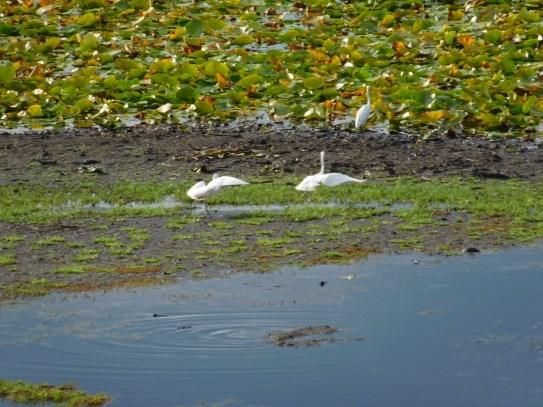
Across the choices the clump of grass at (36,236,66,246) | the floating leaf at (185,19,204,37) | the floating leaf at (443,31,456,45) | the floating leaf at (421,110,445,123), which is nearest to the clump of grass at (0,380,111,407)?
the clump of grass at (36,236,66,246)

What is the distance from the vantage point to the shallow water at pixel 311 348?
7.88 meters

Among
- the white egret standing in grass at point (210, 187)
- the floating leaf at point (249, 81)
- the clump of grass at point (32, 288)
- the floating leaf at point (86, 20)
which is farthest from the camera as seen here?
the floating leaf at point (86, 20)

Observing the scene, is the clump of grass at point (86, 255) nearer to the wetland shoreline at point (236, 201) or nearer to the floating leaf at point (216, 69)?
the wetland shoreline at point (236, 201)

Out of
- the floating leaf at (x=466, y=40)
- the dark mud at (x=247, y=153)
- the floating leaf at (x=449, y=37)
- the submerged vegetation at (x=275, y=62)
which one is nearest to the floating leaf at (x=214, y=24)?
the submerged vegetation at (x=275, y=62)

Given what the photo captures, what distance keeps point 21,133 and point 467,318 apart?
7.27 m

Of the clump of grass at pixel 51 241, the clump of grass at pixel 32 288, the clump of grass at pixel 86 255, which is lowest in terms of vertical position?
the clump of grass at pixel 51 241

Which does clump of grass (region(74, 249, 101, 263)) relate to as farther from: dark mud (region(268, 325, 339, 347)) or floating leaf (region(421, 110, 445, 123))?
floating leaf (region(421, 110, 445, 123))

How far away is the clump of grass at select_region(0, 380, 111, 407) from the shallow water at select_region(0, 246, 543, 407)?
131 mm

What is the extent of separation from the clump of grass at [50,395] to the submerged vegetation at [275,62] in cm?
741

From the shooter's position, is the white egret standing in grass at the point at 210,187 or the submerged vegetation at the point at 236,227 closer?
the submerged vegetation at the point at 236,227

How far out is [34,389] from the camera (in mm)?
7848

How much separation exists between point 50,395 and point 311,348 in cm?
169

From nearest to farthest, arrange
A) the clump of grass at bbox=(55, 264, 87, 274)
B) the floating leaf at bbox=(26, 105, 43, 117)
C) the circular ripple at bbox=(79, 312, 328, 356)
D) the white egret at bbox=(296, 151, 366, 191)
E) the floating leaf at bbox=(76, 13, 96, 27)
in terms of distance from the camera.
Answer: the circular ripple at bbox=(79, 312, 328, 356)
the clump of grass at bbox=(55, 264, 87, 274)
the white egret at bbox=(296, 151, 366, 191)
the floating leaf at bbox=(26, 105, 43, 117)
the floating leaf at bbox=(76, 13, 96, 27)

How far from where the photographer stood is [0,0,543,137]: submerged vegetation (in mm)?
15234
